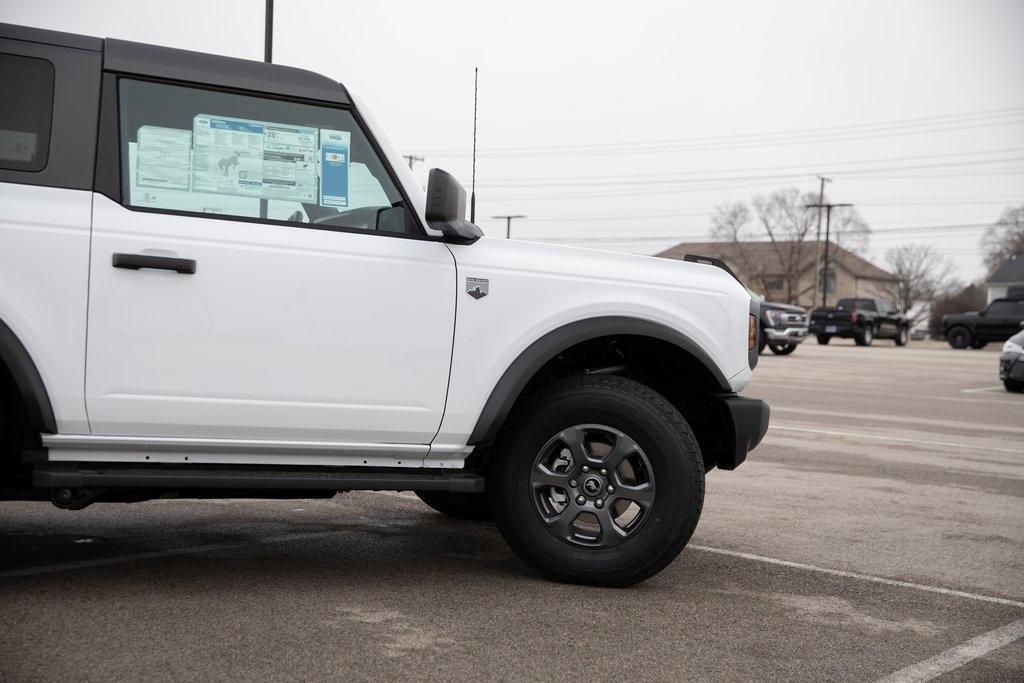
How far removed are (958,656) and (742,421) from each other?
51.7 inches

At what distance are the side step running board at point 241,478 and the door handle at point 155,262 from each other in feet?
2.47

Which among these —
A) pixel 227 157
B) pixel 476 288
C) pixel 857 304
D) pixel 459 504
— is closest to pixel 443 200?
pixel 476 288

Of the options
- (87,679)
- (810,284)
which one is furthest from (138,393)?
Result: (810,284)

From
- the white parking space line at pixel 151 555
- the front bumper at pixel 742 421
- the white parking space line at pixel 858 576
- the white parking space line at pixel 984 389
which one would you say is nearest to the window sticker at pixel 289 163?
the white parking space line at pixel 151 555

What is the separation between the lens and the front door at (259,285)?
13.0 feet

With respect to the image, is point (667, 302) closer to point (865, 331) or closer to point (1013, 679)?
point (1013, 679)

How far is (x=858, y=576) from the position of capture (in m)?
4.87

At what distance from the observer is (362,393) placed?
420 centimetres

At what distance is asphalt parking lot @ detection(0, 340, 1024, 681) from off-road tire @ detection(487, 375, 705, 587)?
0.13 meters

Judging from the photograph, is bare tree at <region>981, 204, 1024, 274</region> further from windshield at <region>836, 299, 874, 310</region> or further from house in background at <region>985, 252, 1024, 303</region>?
windshield at <region>836, 299, 874, 310</region>

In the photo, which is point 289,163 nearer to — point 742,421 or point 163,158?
point 163,158

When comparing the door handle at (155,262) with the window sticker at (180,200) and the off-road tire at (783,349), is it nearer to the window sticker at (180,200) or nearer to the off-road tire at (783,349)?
the window sticker at (180,200)

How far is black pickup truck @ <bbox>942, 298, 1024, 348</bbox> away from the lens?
36250 mm

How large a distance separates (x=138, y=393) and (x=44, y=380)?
33 cm
